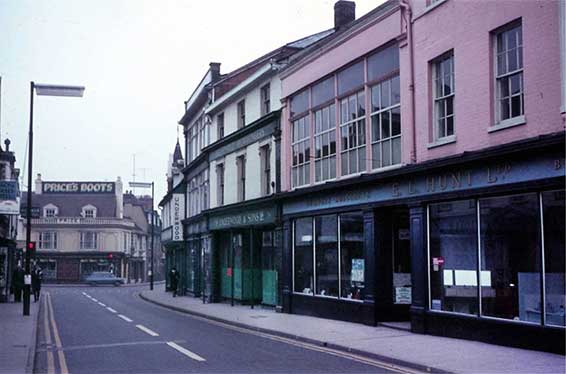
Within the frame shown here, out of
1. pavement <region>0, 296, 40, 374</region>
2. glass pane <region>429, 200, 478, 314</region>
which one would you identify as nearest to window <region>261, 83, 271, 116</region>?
pavement <region>0, 296, 40, 374</region>

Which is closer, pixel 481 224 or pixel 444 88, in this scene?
pixel 481 224

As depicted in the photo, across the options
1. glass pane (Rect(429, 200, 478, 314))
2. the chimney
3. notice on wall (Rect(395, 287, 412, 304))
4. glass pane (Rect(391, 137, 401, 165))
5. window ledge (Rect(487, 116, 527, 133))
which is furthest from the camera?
the chimney

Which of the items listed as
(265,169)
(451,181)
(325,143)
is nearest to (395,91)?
(451,181)

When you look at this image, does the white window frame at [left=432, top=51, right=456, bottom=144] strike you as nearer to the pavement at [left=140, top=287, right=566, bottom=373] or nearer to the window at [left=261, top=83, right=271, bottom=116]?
the pavement at [left=140, top=287, right=566, bottom=373]

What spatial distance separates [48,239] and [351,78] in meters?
66.8

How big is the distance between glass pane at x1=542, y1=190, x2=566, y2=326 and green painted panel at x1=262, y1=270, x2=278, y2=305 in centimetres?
1496

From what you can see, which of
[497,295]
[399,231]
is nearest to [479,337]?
[497,295]

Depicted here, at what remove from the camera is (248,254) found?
31.5 meters

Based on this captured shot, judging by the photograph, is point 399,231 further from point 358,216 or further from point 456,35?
point 456,35

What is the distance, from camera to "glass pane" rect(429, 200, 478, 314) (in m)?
16.1

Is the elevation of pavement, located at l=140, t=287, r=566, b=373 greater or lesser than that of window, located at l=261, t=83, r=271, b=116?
lesser

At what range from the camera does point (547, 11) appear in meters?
13.7

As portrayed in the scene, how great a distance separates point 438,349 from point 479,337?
149cm

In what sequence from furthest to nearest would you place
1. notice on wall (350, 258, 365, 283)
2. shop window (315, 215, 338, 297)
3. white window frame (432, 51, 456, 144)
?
shop window (315, 215, 338, 297), notice on wall (350, 258, 365, 283), white window frame (432, 51, 456, 144)
